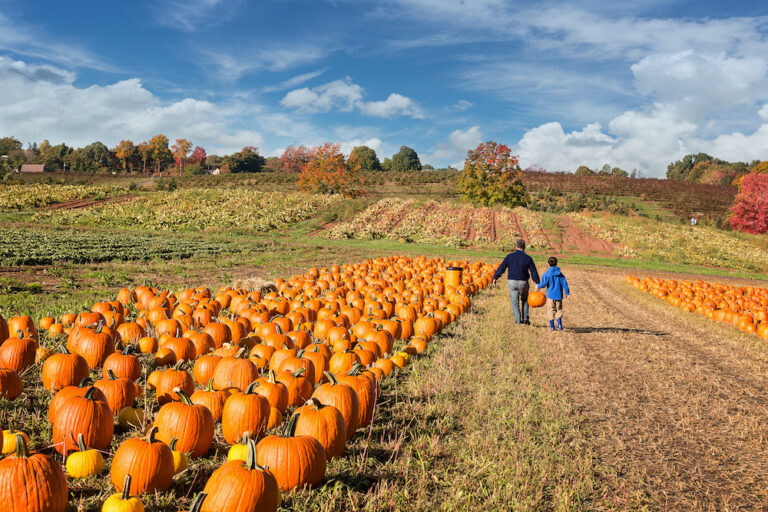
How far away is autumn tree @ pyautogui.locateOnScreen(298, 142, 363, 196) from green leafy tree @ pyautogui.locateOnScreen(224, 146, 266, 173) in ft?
157

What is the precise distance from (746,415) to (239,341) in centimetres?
634

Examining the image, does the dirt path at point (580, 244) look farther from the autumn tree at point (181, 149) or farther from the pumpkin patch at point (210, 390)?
the autumn tree at point (181, 149)

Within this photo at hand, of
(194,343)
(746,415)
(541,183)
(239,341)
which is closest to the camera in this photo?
(746,415)

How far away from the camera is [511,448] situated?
3.92 metres

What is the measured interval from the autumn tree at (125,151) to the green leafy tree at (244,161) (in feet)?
Answer: 78.3

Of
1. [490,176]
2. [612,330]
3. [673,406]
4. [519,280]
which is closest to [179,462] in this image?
[673,406]

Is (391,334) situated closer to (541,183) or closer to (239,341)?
(239,341)

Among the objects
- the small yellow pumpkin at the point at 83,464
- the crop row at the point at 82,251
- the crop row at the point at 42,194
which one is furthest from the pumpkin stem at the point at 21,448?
the crop row at the point at 42,194

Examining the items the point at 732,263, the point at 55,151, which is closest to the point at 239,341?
the point at 732,263

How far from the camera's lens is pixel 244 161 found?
103 meters

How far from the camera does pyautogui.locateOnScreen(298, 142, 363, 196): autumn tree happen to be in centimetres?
5541

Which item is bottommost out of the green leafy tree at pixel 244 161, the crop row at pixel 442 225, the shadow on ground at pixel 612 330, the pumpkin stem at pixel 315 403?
the shadow on ground at pixel 612 330

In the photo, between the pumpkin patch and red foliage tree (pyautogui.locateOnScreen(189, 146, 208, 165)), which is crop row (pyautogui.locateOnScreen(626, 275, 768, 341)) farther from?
red foliage tree (pyautogui.locateOnScreen(189, 146, 208, 165))

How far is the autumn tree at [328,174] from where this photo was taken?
55.4m
